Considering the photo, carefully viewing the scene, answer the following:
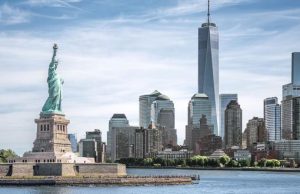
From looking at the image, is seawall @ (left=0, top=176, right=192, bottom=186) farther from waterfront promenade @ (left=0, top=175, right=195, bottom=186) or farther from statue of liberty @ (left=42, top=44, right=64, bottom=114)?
statue of liberty @ (left=42, top=44, right=64, bottom=114)

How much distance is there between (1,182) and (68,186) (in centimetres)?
1229

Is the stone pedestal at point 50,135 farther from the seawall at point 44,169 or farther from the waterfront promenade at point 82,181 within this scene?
the waterfront promenade at point 82,181

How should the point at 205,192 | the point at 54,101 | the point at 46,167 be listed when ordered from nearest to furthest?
1. the point at 205,192
2. the point at 46,167
3. the point at 54,101

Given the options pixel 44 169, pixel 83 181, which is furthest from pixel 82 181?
pixel 44 169

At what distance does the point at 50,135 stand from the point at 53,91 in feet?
31.6

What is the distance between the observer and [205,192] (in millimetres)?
137625

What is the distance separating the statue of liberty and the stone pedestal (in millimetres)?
1574

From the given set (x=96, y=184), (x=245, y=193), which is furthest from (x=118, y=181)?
(x=245, y=193)

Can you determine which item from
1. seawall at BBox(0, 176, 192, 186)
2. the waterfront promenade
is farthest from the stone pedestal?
seawall at BBox(0, 176, 192, 186)

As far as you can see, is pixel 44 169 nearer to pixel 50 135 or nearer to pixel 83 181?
→ pixel 83 181

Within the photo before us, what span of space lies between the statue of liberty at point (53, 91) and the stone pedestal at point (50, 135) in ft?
5.17

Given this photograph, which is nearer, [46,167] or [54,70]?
[46,167]

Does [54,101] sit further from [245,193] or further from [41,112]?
[245,193]

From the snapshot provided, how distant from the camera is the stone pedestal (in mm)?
160000
